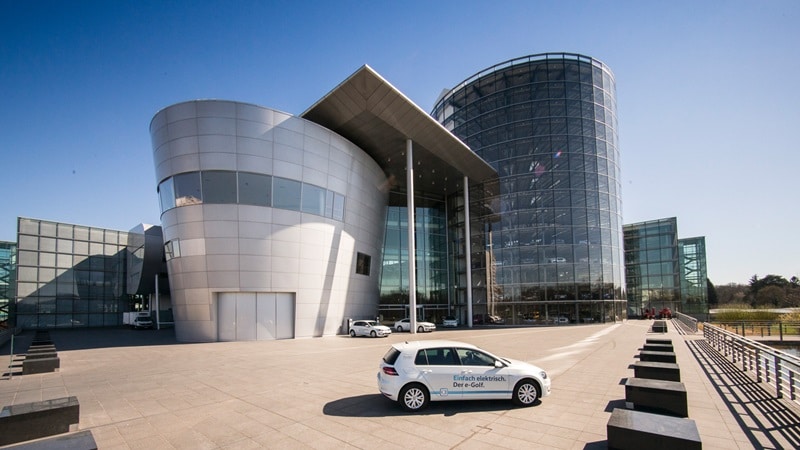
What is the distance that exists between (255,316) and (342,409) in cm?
2058

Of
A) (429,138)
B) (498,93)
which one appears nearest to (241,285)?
(429,138)

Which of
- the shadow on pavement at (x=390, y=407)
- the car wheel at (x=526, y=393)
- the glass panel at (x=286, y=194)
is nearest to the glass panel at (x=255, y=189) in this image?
the glass panel at (x=286, y=194)

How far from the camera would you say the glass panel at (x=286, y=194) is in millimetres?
28281

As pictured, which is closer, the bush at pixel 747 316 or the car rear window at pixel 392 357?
the car rear window at pixel 392 357

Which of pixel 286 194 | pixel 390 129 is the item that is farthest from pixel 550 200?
pixel 286 194

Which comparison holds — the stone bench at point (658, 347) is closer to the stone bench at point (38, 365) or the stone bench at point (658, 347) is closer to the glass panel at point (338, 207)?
the stone bench at point (38, 365)

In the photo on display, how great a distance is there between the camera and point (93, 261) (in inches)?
2048

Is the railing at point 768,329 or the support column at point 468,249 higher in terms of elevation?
the support column at point 468,249

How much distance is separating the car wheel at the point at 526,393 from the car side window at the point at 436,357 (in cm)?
149

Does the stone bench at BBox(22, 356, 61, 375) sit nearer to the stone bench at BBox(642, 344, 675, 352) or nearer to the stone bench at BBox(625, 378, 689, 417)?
the stone bench at BBox(625, 378, 689, 417)

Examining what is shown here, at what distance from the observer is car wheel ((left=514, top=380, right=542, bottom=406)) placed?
9.09 metres

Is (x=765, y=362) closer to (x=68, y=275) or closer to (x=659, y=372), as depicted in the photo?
(x=659, y=372)

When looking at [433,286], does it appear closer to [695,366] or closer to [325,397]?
[695,366]

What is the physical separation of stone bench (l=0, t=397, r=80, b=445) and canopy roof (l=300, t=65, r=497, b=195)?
2590 cm
